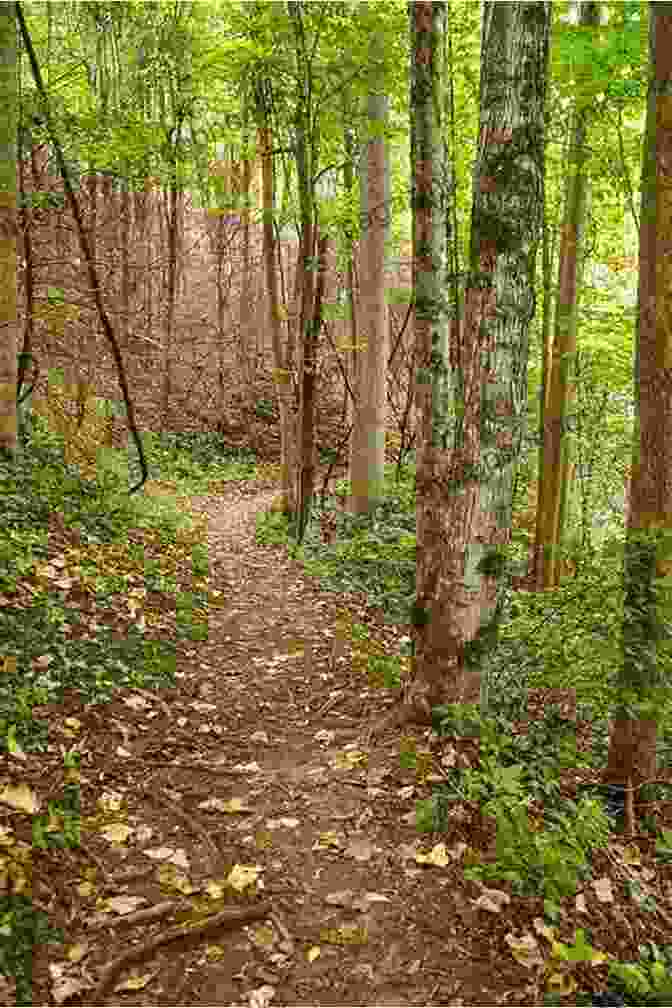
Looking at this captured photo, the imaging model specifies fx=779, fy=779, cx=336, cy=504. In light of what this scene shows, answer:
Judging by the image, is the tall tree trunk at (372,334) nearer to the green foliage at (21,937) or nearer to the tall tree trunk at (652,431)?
the tall tree trunk at (652,431)

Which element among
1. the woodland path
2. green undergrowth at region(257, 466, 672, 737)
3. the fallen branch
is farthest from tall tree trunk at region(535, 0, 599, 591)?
the fallen branch

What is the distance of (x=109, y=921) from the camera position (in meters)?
3.73

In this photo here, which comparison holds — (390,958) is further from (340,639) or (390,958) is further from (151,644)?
(340,639)

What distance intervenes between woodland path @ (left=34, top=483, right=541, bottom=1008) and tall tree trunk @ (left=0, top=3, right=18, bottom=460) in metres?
3.61

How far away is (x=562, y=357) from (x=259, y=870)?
26.3 ft

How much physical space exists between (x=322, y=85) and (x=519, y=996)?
420 inches

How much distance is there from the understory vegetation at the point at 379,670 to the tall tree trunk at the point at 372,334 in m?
2.88

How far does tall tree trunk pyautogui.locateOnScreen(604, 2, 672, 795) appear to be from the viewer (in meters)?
4.82

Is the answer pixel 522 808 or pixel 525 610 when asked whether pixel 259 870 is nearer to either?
pixel 522 808

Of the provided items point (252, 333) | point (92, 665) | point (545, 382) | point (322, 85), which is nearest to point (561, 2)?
point (322, 85)

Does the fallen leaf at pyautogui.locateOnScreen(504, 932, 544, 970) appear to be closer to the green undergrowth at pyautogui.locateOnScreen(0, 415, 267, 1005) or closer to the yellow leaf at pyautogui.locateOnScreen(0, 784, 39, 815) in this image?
the green undergrowth at pyautogui.locateOnScreen(0, 415, 267, 1005)

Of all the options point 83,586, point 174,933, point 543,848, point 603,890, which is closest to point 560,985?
point 543,848

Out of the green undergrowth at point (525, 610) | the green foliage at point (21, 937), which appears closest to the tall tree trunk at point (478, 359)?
the green undergrowth at point (525, 610)

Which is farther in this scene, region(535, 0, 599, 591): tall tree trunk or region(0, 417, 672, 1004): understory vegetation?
region(535, 0, 599, 591): tall tree trunk
